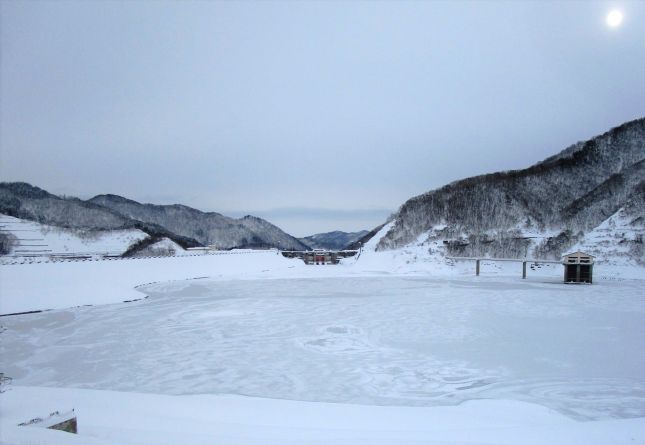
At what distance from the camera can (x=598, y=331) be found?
12.4 m

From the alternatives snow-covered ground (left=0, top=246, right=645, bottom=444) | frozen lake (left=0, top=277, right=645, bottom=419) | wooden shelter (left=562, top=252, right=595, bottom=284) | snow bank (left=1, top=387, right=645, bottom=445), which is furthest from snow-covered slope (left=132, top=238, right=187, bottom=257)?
snow bank (left=1, top=387, right=645, bottom=445)

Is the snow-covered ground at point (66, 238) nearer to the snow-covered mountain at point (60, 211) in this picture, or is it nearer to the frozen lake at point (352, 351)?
the snow-covered mountain at point (60, 211)

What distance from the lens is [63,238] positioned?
62.9 m

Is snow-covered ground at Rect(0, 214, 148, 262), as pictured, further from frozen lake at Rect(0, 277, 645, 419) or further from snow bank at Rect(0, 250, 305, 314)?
frozen lake at Rect(0, 277, 645, 419)

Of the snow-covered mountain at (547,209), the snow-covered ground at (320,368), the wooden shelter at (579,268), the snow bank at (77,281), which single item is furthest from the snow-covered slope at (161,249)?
the wooden shelter at (579,268)

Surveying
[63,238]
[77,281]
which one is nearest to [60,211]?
[63,238]

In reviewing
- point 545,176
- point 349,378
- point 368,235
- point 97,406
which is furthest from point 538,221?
point 97,406

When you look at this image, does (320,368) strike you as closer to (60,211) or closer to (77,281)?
(77,281)

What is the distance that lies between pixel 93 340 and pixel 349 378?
283 inches

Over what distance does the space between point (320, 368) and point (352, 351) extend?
5.09 feet

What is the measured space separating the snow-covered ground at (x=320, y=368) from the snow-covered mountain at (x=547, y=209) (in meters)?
27.4

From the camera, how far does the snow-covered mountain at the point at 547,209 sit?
40250 millimetres

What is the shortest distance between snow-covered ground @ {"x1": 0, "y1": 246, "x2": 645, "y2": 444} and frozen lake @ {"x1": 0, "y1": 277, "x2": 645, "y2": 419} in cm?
5

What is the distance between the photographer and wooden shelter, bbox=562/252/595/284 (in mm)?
29344
